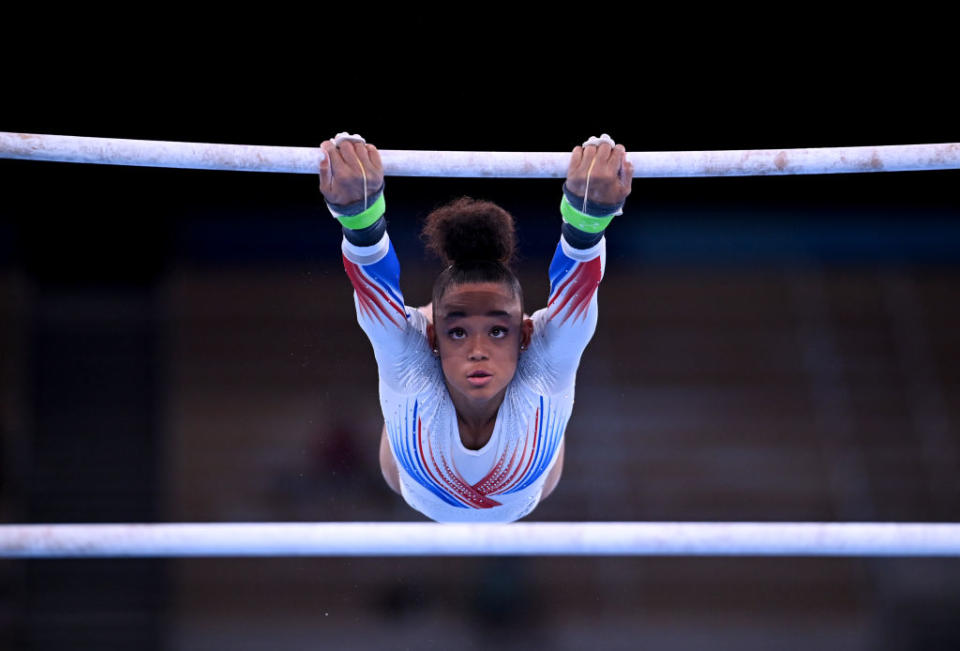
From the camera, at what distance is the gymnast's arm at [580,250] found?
6.88ft

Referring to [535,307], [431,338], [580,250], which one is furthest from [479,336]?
[535,307]

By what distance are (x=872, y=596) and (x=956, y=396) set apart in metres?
1.81

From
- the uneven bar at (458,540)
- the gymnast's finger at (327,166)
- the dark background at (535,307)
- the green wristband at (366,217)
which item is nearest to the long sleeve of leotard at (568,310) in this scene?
the green wristband at (366,217)

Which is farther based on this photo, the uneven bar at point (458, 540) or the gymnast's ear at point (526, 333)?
the gymnast's ear at point (526, 333)

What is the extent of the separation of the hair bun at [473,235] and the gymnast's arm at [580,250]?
0.23 meters

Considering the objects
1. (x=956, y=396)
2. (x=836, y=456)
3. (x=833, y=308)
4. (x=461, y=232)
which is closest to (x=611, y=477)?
(x=836, y=456)

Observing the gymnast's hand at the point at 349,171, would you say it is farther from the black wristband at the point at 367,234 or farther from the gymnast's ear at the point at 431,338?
the gymnast's ear at the point at 431,338

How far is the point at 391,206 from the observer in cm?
566

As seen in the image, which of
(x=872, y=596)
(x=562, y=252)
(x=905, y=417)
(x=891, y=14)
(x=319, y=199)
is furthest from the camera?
(x=905, y=417)

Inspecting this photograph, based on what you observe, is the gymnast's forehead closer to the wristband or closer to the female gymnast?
the female gymnast

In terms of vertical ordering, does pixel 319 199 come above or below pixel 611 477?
above

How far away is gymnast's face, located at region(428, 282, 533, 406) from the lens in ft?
7.66

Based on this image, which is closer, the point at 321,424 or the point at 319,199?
the point at 319,199

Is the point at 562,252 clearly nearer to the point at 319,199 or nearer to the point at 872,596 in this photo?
the point at 319,199
